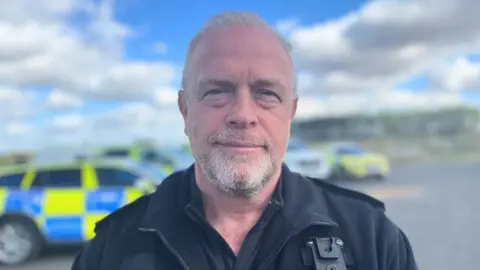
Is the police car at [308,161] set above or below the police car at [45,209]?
above

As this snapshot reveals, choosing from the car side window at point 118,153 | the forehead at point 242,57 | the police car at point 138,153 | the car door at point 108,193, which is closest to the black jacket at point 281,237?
the forehead at point 242,57

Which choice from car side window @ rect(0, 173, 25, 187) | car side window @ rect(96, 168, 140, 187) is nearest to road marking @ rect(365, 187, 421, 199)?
car side window @ rect(96, 168, 140, 187)

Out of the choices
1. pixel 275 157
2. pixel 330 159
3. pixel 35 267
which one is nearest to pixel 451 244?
pixel 35 267

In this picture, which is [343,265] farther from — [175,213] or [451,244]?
[451,244]

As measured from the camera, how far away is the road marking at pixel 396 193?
970cm

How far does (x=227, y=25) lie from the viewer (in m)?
1.39

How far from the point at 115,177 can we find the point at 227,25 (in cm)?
492

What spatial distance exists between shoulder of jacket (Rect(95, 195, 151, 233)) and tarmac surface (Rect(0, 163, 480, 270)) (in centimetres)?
428

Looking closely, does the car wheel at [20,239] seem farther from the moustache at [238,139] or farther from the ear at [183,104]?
the moustache at [238,139]

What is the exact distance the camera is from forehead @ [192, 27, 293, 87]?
132 cm

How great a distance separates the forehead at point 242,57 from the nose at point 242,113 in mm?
57

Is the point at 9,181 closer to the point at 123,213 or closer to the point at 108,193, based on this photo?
the point at 108,193

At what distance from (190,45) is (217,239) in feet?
1.87

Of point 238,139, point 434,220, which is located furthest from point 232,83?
point 434,220
